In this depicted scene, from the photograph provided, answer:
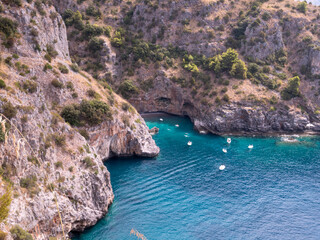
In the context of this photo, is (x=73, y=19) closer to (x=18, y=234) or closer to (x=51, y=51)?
(x=51, y=51)

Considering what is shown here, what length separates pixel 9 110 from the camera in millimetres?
32875

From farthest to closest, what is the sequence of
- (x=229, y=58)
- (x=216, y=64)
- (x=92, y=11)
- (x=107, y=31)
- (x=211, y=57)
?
1. (x=92, y=11)
2. (x=211, y=57)
3. (x=107, y=31)
4. (x=216, y=64)
5. (x=229, y=58)

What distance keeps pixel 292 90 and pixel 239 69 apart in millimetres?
21522

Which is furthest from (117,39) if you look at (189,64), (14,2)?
(14,2)

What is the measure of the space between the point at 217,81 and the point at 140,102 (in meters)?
32.4

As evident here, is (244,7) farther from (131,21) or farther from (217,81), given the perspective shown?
(131,21)

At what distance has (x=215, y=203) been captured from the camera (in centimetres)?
4628

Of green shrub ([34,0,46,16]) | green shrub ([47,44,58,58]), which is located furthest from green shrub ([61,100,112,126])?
green shrub ([34,0,46,16])

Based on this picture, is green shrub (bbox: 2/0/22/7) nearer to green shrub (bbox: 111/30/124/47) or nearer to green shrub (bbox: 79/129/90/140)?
green shrub (bbox: 79/129/90/140)

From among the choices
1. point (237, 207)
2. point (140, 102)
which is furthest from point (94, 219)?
point (140, 102)

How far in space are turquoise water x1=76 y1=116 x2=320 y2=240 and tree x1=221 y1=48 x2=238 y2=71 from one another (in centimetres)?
3508

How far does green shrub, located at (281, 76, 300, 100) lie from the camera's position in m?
88.5

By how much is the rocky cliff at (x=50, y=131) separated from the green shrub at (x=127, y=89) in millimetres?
A: 22971

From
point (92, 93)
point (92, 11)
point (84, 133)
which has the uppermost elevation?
point (92, 11)
